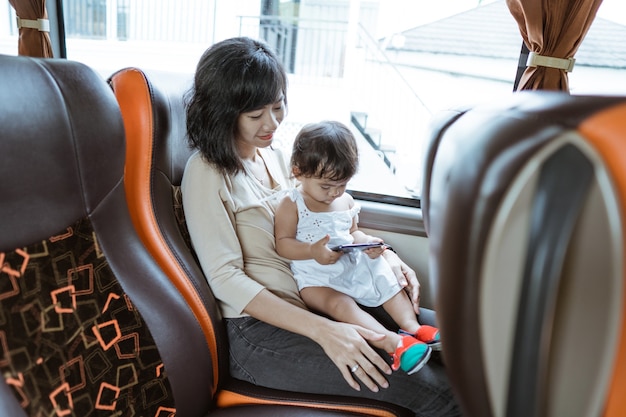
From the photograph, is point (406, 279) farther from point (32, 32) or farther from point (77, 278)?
point (32, 32)

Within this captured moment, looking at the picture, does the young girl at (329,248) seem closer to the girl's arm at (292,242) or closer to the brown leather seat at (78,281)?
the girl's arm at (292,242)

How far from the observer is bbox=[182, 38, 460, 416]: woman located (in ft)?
3.74

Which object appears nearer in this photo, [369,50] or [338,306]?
[338,306]

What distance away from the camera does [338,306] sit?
1.33m

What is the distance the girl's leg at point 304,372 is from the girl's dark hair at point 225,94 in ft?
1.39

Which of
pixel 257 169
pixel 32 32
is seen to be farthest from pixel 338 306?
pixel 32 32

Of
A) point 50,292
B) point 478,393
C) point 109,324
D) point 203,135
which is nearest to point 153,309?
point 109,324

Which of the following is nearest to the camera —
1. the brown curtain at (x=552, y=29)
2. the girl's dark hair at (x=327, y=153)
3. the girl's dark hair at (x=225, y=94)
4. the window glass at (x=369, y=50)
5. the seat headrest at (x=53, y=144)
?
the seat headrest at (x=53, y=144)

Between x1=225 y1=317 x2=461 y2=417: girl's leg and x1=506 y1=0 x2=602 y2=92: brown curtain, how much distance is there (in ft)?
3.09

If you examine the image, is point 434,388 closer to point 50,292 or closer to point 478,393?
point 478,393

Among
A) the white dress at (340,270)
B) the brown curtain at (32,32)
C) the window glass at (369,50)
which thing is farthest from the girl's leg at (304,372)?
the brown curtain at (32,32)

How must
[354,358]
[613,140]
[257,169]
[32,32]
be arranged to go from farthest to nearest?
[32,32], [257,169], [354,358], [613,140]

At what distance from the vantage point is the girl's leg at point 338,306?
1.30m

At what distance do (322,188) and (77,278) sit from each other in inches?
27.0
